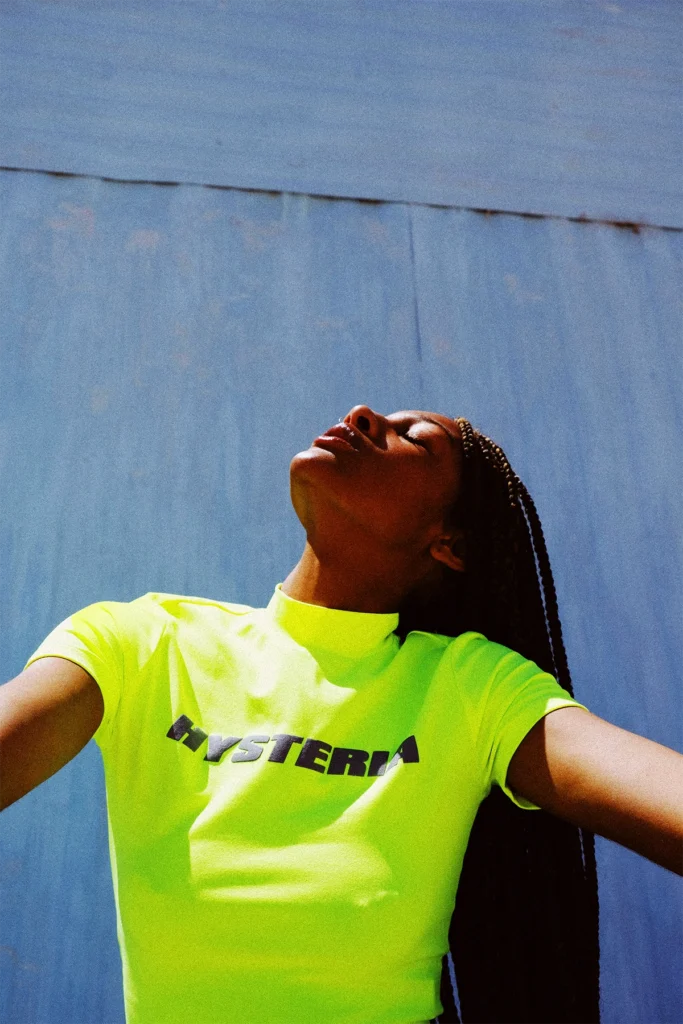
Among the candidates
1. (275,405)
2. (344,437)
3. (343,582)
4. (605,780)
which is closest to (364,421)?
(344,437)

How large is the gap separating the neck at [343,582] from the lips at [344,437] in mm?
148

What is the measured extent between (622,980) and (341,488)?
0.89 metres

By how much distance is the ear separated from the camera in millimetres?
1287

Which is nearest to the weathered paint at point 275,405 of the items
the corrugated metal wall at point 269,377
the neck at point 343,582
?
the corrugated metal wall at point 269,377

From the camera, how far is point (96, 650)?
1.03 metres

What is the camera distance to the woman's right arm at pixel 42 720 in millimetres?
911

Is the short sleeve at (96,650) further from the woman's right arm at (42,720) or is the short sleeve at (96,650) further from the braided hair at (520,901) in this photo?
the braided hair at (520,901)

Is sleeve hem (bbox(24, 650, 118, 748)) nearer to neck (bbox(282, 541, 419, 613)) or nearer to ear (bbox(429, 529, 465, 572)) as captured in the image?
neck (bbox(282, 541, 419, 613))

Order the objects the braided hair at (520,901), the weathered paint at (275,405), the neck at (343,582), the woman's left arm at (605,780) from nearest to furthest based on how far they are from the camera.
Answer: the woman's left arm at (605,780), the braided hair at (520,901), the neck at (343,582), the weathered paint at (275,405)

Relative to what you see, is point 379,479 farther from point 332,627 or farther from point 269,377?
point 269,377

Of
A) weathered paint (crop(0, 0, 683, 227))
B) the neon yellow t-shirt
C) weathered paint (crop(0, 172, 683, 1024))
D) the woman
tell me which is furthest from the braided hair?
→ weathered paint (crop(0, 0, 683, 227))

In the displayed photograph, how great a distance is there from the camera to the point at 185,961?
0.92 m

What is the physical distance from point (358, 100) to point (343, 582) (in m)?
1.20

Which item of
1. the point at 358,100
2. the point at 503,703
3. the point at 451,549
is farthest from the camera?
the point at 358,100
